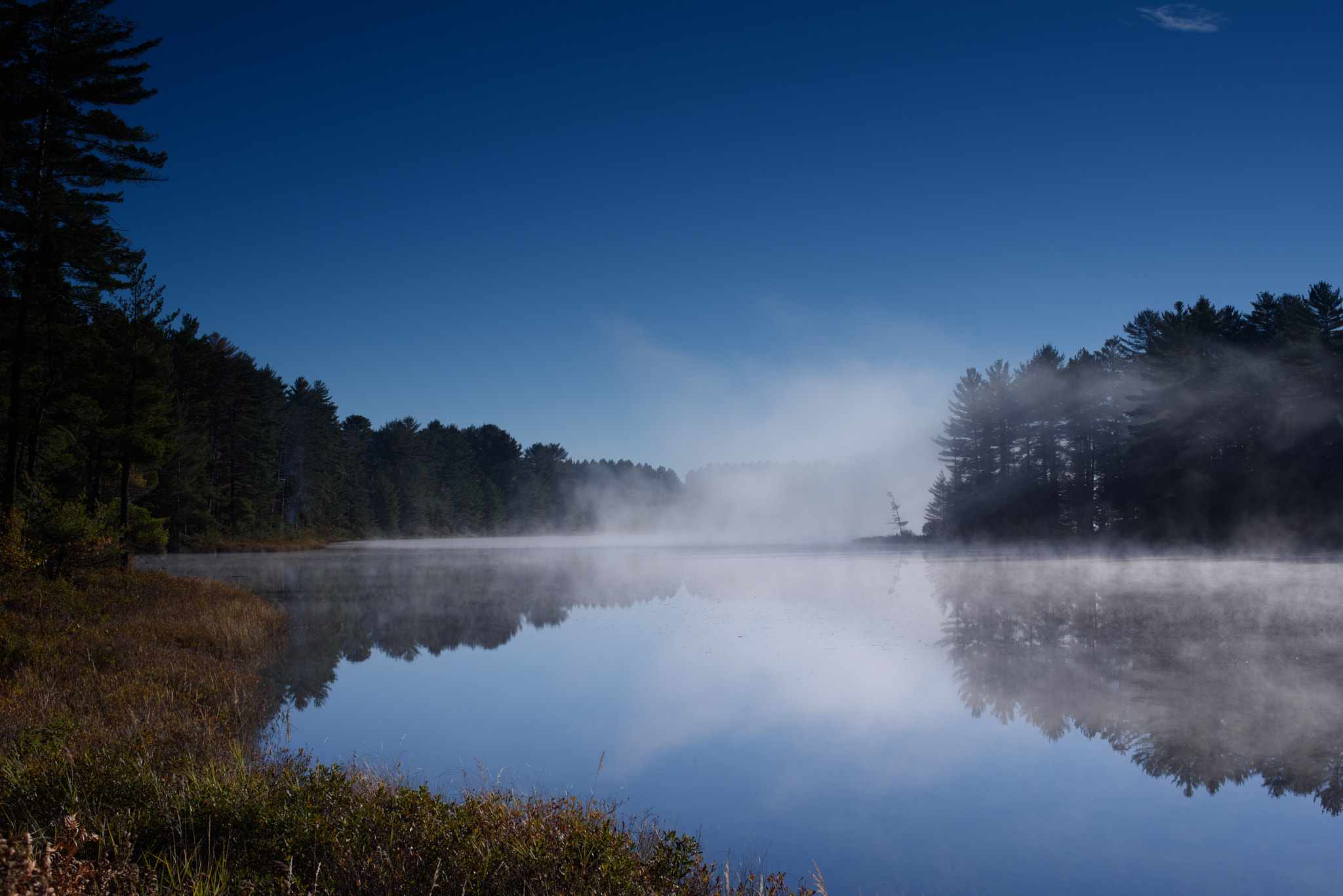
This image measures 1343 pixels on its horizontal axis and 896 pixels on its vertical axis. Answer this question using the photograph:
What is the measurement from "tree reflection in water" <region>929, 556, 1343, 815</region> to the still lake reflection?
0.06m

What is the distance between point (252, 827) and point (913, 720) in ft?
26.5

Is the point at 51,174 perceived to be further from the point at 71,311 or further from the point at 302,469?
the point at 302,469

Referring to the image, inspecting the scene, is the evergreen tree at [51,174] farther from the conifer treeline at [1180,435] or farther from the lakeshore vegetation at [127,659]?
the conifer treeline at [1180,435]

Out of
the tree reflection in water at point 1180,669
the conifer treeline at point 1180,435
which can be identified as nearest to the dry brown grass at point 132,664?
the tree reflection in water at point 1180,669

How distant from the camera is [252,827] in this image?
503 centimetres

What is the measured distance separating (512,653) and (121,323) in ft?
59.0

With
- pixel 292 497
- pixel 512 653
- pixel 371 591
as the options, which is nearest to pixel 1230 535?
pixel 512 653

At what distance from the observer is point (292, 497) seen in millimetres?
68250

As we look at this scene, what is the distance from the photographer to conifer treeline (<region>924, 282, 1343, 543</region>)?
37.0 metres

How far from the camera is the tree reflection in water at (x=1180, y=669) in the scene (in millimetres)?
7930

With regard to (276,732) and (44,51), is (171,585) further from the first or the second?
(44,51)

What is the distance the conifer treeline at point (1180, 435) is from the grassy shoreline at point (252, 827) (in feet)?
149

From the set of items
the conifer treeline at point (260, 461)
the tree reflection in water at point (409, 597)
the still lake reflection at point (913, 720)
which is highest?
the conifer treeline at point (260, 461)

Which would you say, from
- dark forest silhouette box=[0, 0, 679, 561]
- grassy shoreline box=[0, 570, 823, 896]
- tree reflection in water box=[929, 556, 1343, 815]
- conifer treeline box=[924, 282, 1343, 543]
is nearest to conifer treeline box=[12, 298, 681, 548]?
dark forest silhouette box=[0, 0, 679, 561]
